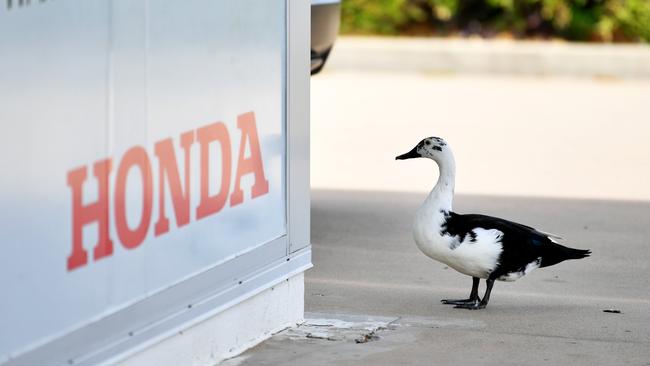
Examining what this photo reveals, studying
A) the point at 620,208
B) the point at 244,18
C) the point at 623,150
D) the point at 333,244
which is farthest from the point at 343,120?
the point at 244,18

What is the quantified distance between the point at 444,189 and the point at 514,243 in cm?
44

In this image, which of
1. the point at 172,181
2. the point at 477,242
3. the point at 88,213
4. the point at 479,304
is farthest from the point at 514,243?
the point at 88,213

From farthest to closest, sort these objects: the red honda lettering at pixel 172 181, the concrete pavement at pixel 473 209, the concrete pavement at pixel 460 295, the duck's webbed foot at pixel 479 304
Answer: the duck's webbed foot at pixel 479 304
the concrete pavement at pixel 473 209
the concrete pavement at pixel 460 295
the red honda lettering at pixel 172 181

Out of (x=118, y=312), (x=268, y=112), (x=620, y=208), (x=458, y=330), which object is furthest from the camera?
(x=620, y=208)

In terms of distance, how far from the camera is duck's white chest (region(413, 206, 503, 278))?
20.8ft

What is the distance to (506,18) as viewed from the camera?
1958cm

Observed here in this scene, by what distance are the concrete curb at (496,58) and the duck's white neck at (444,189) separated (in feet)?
37.4

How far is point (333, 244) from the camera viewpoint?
8422 mm

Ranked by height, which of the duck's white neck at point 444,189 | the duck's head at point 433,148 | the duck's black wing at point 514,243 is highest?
the duck's head at point 433,148

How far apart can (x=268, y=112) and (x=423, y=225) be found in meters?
1.11

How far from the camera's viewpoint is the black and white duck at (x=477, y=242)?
20.8ft

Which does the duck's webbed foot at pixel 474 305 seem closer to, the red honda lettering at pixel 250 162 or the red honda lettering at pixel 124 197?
the red honda lettering at pixel 250 162

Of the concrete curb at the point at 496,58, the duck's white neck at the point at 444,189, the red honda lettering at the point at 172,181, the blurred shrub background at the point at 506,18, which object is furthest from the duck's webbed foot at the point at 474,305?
the blurred shrub background at the point at 506,18

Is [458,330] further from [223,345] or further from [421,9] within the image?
[421,9]
